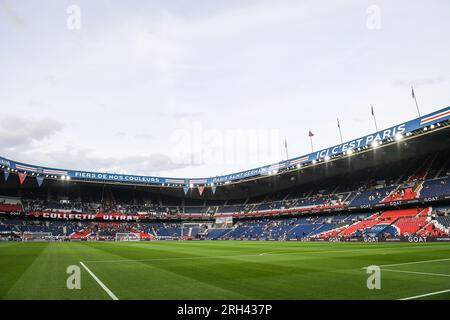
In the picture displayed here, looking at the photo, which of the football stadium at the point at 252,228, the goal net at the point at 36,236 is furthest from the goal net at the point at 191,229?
the goal net at the point at 36,236

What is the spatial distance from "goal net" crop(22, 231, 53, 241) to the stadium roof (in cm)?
1269

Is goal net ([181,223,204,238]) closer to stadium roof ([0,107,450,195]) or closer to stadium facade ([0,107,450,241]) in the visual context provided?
stadium facade ([0,107,450,241])

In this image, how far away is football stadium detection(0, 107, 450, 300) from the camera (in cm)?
893

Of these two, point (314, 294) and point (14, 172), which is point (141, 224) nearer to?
point (14, 172)

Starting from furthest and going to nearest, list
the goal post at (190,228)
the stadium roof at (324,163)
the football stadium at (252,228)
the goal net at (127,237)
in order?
the goal post at (190,228) → the goal net at (127,237) → the stadium roof at (324,163) → the football stadium at (252,228)

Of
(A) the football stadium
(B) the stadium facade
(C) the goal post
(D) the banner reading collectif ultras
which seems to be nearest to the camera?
(A) the football stadium

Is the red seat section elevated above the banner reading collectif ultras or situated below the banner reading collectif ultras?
below

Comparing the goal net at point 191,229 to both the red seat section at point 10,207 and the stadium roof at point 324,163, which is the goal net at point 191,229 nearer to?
the stadium roof at point 324,163

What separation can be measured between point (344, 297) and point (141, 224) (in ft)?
268

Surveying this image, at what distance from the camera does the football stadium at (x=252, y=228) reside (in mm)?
8930

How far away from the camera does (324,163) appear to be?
5994 centimetres

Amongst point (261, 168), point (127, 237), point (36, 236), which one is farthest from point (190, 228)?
point (36, 236)

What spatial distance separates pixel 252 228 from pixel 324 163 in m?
24.1

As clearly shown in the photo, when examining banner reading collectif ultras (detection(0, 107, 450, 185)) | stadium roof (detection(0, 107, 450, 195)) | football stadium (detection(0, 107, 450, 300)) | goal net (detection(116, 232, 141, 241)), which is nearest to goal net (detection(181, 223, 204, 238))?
football stadium (detection(0, 107, 450, 300))
